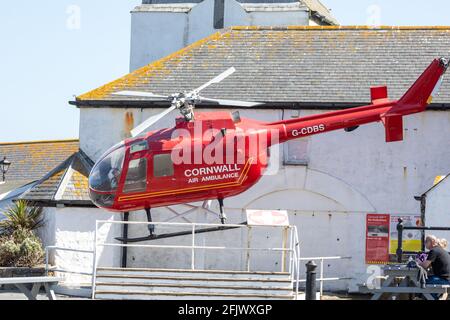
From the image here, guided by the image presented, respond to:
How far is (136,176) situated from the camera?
92.5ft

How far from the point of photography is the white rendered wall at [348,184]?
3112 centimetres

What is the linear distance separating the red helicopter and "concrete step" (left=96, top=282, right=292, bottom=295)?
3893 mm

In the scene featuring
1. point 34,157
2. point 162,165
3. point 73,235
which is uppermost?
point 34,157

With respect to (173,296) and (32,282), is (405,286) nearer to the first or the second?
(173,296)

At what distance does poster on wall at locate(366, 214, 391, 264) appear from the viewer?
30.8 m

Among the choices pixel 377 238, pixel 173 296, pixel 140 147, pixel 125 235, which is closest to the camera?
pixel 173 296

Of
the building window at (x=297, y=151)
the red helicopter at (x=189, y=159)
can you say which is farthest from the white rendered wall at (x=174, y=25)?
the red helicopter at (x=189, y=159)

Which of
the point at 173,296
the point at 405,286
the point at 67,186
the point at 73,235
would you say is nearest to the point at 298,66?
the point at 67,186

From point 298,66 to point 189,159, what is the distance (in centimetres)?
659

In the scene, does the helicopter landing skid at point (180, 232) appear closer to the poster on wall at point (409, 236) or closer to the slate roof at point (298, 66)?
the slate roof at point (298, 66)
